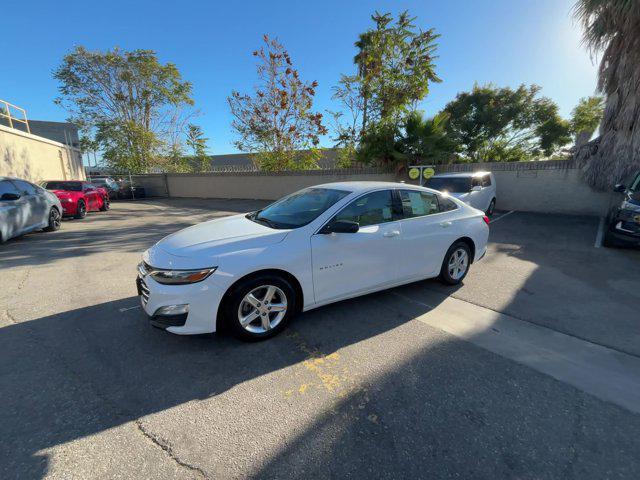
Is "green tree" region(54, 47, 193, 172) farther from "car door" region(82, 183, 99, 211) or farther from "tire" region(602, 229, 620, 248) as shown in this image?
"tire" region(602, 229, 620, 248)

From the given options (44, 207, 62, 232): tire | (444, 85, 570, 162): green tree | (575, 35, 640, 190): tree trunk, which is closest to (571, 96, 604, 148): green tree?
(444, 85, 570, 162): green tree

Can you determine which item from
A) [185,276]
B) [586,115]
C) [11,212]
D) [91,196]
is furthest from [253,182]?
[586,115]

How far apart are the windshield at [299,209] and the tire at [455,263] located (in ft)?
6.03

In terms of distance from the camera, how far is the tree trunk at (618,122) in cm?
818

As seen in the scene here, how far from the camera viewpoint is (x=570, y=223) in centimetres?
904

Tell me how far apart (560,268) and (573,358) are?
313 centimetres

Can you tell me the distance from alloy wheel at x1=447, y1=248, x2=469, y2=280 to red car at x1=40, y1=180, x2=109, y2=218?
13019mm

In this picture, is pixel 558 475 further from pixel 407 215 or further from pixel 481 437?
pixel 407 215

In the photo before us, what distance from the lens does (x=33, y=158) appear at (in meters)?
15.1

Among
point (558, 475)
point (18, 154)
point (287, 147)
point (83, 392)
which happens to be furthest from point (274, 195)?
point (558, 475)

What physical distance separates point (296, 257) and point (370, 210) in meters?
1.15

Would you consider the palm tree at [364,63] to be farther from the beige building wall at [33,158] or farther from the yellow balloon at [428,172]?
the beige building wall at [33,158]

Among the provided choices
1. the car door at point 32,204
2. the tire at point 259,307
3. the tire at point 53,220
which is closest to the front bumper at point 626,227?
the tire at point 259,307

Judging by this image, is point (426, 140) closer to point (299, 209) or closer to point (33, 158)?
point (299, 209)
